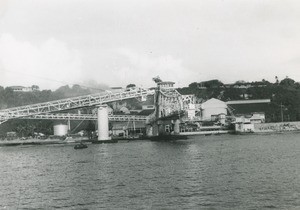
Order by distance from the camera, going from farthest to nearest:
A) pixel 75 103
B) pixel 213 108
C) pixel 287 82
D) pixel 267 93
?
pixel 287 82 < pixel 267 93 < pixel 213 108 < pixel 75 103

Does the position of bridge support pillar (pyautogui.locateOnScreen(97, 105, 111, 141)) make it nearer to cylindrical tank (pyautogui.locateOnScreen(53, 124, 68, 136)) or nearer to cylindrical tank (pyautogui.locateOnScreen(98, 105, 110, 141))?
cylindrical tank (pyautogui.locateOnScreen(98, 105, 110, 141))

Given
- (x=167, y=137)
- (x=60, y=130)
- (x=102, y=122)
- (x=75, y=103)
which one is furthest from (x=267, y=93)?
(x=102, y=122)

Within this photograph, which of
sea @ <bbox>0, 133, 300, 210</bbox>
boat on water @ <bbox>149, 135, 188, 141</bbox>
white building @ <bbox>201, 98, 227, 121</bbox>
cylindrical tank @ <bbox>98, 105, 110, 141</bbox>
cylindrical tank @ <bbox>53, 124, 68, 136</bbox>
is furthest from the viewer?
white building @ <bbox>201, 98, 227, 121</bbox>

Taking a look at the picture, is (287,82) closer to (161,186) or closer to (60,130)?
(60,130)

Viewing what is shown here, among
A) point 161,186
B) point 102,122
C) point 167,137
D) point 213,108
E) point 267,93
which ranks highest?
point 267,93

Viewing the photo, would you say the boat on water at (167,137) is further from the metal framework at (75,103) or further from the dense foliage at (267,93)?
the dense foliage at (267,93)

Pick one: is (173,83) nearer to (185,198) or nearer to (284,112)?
(284,112)

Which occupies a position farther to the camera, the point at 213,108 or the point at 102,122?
the point at 213,108

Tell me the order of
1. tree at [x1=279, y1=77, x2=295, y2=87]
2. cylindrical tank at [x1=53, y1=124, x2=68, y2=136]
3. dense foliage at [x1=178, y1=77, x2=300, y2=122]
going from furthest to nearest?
tree at [x1=279, y1=77, x2=295, y2=87] → dense foliage at [x1=178, y1=77, x2=300, y2=122] → cylindrical tank at [x1=53, y1=124, x2=68, y2=136]

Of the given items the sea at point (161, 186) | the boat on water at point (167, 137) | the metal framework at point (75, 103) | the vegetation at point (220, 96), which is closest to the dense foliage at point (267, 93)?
the vegetation at point (220, 96)

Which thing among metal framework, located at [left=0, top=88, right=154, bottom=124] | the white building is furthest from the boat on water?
the white building

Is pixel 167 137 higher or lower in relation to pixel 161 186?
higher

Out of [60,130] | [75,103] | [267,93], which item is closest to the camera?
[75,103]
